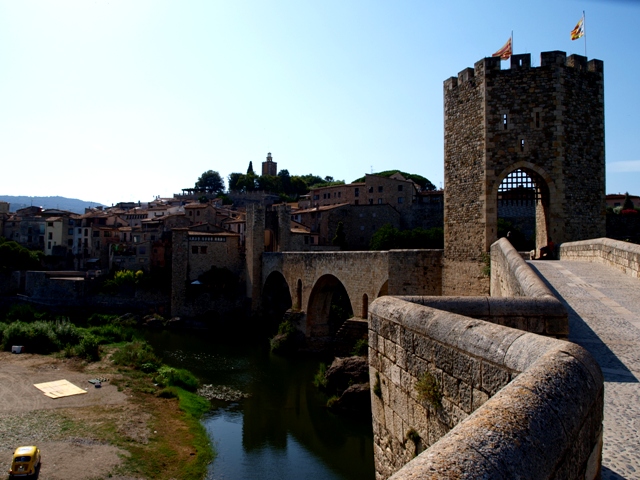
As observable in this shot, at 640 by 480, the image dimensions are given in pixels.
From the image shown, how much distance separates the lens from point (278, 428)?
768 inches

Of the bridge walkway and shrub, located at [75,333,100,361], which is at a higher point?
the bridge walkway

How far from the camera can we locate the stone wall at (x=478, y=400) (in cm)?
213

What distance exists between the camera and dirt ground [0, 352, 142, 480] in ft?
48.1

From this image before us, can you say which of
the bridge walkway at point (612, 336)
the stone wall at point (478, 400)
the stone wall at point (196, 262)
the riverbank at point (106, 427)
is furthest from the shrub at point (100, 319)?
the stone wall at point (478, 400)

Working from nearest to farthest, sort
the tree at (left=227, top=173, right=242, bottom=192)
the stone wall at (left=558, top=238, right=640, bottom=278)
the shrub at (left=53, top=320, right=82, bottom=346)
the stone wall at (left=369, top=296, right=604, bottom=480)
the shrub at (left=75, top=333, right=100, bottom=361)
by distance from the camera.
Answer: the stone wall at (left=369, top=296, right=604, bottom=480)
the stone wall at (left=558, top=238, right=640, bottom=278)
the shrub at (left=75, top=333, right=100, bottom=361)
the shrub at (left=53, top=320, right=82, bottom=346)
the tree at (left=227, top=173, right=242, bottom=192)

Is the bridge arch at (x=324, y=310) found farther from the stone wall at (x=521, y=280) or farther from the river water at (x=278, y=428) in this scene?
the stone wall at (x=521, y=280)

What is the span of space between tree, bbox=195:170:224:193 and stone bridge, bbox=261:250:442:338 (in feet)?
225

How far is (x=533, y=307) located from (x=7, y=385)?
75.9ft

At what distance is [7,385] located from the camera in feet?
72.1

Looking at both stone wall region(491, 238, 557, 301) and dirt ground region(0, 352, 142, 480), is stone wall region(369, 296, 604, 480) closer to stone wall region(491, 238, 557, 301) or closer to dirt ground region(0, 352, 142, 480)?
stone wall region(491, 238, 557, 301)

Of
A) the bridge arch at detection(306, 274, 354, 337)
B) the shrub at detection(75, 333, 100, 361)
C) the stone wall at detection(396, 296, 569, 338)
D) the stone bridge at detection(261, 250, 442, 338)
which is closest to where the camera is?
the stone wall at detection(396, 296, 569, 338)

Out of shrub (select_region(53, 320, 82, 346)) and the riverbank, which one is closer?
the riverbank

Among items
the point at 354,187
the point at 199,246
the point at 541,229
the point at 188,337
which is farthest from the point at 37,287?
the point at 541,229

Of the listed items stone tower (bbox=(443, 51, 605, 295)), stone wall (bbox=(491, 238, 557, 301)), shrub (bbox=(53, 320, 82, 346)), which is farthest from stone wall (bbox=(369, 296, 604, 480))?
shrub (bbox=(53, 320, 82, 346))
